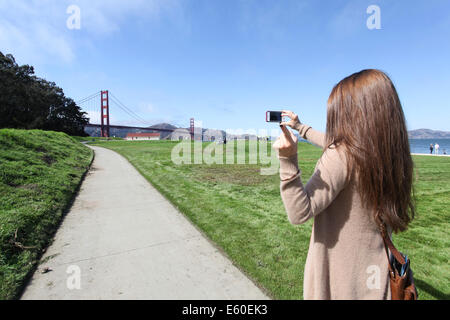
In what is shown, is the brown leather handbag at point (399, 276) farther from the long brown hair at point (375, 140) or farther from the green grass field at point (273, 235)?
the green grass field at point (273, 235)

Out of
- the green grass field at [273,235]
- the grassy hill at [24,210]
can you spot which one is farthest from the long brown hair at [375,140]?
the grassy hill at [24,210]

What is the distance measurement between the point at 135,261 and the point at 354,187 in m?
3.00

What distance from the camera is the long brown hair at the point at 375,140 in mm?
1021

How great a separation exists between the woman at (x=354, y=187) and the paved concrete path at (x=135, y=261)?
1527mm

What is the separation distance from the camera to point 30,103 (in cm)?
3728

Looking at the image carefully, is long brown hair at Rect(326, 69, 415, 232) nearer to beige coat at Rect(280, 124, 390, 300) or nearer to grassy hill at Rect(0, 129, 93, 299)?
beige coat at Rect(280, 124, 390, 300)

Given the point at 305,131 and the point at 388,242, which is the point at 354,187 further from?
the point at 305,131

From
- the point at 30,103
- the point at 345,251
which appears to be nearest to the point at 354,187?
the point at 345,251

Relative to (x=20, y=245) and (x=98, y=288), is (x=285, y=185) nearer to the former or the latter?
(x=98, y=288)

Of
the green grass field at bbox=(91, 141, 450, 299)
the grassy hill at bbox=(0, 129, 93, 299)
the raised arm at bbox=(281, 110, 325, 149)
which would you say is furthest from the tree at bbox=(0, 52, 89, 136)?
the raised arm at bbox=(281, 110, 325, 149)

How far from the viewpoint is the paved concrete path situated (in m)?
2.45

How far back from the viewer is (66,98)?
48.8 metres

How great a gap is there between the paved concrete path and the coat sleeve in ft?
6.16
